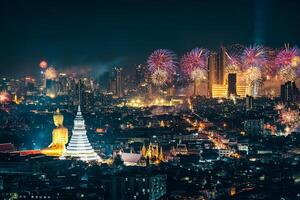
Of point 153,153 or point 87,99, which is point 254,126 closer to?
point 153,153

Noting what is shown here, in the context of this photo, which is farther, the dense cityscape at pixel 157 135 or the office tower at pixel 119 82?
the office tower at pixel 119 82

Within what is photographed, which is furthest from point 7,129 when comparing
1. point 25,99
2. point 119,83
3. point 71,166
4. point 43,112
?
point 119,83

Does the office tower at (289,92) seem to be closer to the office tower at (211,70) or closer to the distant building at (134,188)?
the office tower at (211,70)

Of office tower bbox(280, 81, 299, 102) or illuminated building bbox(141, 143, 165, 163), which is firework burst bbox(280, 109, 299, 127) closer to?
office tower bbox(280, 81, 299, 102)

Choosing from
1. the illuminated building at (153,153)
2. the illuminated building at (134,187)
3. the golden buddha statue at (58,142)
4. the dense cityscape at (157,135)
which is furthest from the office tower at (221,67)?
the illuminated building at (134,187)

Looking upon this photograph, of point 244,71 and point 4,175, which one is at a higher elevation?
point 244,71

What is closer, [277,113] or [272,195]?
[272,195]

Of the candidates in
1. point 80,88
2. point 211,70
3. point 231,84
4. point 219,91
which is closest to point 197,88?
point 219,91

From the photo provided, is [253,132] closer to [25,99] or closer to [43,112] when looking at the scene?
[43,112]
